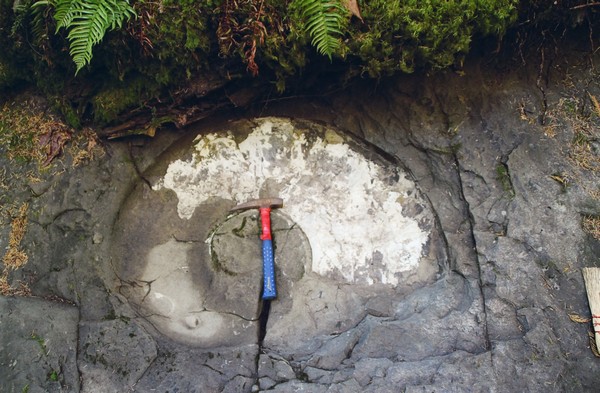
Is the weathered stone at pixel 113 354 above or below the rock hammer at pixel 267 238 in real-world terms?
below

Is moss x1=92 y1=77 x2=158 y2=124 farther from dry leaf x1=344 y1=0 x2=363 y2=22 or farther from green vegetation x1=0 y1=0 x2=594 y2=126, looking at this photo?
dry leaf x1=344 y1=0 x2=363 y2=22

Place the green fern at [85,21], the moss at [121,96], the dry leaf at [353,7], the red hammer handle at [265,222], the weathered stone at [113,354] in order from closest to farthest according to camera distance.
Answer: the green fern at [85,21] < the dry leaf at [353,7] < the weathered stone at [113,354] < the moss at [121,96] < the red hammer handle at [265,222]

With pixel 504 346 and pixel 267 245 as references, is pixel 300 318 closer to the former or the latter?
pixel 267 245

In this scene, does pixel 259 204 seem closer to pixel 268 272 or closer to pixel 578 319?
pixel 268 272

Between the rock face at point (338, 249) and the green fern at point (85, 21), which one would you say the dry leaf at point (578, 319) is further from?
the green fern at point (85, 21)

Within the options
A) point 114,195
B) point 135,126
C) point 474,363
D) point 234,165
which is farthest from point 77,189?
point 474,363

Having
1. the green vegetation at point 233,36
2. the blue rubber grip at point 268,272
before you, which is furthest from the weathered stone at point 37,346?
the green vegetation at point 233,36

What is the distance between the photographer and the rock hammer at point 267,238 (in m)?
3.66

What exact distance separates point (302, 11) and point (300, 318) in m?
1.99

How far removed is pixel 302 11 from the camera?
3.21m

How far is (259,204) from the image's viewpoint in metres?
3.82

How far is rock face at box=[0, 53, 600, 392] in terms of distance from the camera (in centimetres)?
328

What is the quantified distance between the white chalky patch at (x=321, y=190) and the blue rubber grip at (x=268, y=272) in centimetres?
30

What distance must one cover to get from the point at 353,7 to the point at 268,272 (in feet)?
5.91
